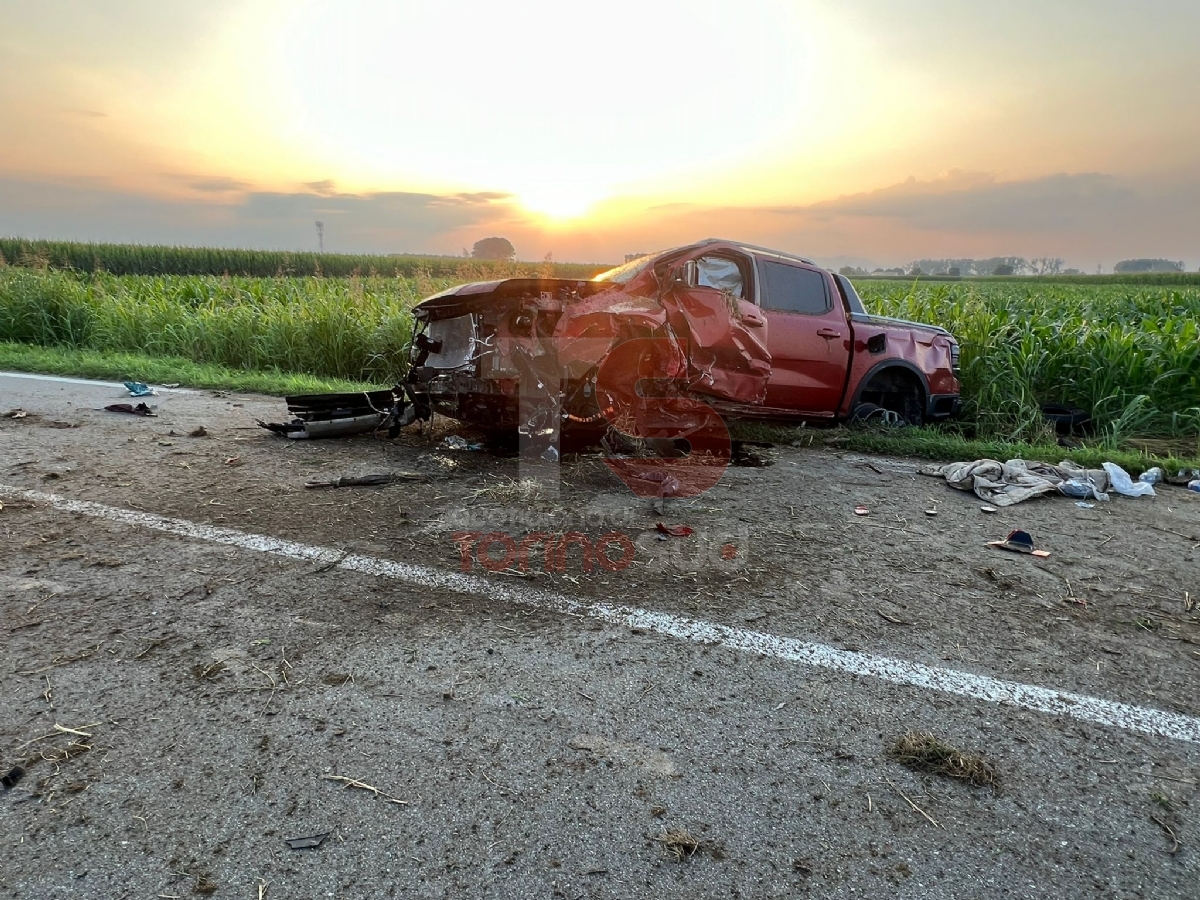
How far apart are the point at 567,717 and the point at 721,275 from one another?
4.95 meters

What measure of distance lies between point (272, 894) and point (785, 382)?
602 centimetres

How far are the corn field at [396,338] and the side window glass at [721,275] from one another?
12.2 ft

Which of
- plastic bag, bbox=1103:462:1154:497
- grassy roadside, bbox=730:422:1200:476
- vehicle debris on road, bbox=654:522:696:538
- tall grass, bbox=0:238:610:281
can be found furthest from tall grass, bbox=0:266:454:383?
tall grass, bbox=0:238:610:281

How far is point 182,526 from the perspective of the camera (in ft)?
13.3

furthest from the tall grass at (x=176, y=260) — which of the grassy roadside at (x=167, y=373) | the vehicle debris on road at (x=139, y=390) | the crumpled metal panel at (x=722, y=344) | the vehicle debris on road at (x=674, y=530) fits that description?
the vehicle debris on road at (x=674, y=530)

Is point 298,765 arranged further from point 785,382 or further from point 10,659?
point 785,382

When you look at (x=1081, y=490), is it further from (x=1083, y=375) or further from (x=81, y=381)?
(x=81, y=381)

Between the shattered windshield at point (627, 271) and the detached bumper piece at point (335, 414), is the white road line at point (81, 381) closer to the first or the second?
the detached bumper piece at point (335, 414)

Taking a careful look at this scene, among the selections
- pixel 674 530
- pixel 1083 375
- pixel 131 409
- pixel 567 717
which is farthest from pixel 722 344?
pixel 1083 375

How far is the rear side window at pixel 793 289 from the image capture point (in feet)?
22.3

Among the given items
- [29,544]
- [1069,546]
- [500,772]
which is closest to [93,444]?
[29,544]

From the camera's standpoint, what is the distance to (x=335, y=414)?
6320 mm

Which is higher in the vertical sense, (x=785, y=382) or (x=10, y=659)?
(x=785, y=382)

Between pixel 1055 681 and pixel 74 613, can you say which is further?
pixel 74 613
